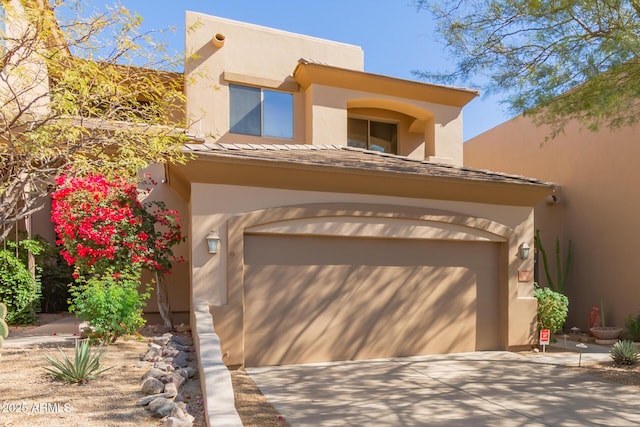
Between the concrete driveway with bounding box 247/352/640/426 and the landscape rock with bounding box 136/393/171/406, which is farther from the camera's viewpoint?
the concrete driveway with bounding box 247/352/640/426

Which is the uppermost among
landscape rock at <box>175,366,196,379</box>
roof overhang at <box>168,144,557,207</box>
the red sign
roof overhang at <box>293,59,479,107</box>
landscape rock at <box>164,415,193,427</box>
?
roof overhang at <box>293,59,479,107</box>

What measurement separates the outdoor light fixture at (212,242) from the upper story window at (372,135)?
791 centimetres

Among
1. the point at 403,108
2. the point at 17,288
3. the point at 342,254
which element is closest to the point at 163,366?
the point at 342,254

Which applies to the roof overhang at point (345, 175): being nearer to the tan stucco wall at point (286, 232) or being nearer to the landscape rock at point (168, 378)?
the tan stucco wall at point (286, 232)

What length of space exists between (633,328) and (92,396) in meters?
12.5

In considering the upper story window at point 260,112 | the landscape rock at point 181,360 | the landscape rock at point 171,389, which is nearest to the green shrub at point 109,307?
the landscape rock at point 181,360

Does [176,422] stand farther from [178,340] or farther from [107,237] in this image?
[107,237]

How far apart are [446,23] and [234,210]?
6108 millimetres

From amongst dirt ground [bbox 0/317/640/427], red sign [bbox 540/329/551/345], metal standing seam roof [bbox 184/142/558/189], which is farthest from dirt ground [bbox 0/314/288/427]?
red sign [bbox 540/329/551/345]

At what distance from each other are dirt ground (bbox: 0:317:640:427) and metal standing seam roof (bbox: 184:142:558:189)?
11.9ft

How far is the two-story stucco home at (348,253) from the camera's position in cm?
765

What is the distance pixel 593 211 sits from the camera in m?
12.9

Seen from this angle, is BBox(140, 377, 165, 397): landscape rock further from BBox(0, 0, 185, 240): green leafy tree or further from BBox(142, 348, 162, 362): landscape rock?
BBox(0, 0, 185, 240): green leafy tree

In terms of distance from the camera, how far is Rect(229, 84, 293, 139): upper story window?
1305cm
